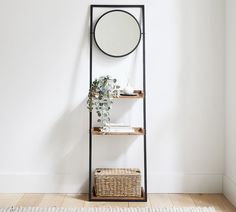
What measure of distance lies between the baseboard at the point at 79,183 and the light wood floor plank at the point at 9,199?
0.06m

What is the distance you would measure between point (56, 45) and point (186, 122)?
4.42 feet

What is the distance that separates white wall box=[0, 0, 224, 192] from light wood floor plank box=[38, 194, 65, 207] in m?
0.09

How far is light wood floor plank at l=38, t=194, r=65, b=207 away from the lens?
2.86m

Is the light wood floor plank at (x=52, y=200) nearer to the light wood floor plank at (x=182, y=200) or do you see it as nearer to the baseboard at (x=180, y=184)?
the baseboard at (x=180, y=184)

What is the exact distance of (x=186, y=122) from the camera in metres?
3.15

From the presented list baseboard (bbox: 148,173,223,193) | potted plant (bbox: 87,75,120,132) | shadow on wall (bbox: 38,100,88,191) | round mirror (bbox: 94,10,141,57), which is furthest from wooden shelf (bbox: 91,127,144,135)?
round mirror (bbox: 94,10,141,57)

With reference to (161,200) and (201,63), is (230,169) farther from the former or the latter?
(201,63)

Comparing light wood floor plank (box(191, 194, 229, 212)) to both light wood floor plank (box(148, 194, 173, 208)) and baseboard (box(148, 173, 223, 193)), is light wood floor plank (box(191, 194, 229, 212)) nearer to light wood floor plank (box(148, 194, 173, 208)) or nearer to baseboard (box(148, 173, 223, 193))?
baseboard (box(148, 173, 223, 193))

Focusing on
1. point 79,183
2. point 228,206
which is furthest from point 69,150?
point 228,206

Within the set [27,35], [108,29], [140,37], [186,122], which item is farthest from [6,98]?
[186,122]

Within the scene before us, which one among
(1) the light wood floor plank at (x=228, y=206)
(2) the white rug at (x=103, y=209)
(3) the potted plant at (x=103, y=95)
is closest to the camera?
(2) the white rug at (x=103, y=209)

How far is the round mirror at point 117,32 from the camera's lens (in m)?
3.07

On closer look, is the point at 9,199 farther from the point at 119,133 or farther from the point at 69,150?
the point at 119,133

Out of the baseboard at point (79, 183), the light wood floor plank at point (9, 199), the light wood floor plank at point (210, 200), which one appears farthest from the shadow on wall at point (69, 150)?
the light wood floor plank at point (210, 200)
